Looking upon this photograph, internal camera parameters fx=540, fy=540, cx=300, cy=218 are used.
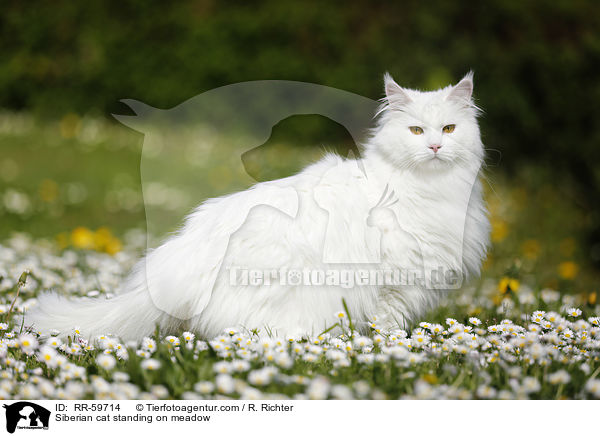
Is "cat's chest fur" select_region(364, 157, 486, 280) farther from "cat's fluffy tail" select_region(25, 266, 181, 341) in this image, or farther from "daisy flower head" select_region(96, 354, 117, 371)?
"daisy flower head" select_region(96, 354, 117, 371)

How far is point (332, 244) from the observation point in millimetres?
2289

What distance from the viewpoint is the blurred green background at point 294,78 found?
5.15 m

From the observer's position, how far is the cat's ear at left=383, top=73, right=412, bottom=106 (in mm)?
2473

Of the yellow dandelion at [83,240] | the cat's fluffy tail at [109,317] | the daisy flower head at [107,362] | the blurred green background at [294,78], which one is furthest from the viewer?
the blurred green background at [294,78]

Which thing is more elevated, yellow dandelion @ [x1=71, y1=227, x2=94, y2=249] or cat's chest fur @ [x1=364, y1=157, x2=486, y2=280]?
→ yellow dandelion @ [x1=71, y1=227, x2=94, y2=249]

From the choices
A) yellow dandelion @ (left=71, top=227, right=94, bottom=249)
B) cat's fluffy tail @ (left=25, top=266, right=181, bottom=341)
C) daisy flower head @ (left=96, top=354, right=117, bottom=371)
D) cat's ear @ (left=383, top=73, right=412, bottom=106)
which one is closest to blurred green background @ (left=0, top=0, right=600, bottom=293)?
yellow dandelion @ (left=71, top=227, right=94, bottom=249)

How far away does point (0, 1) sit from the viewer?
7.44m

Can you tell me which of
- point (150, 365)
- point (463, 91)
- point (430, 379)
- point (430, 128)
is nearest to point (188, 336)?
point (150, 365)

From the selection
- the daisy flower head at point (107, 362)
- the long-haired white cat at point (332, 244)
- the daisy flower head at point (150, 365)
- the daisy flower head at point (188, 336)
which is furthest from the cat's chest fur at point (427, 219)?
the daisy flower head at point (107, 362)

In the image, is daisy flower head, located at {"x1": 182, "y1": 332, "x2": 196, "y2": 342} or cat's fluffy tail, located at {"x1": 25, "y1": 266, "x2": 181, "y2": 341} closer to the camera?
daisy flower head, located at {"x1": 182, "y1": 332, "x2": 196, "y2": 342}

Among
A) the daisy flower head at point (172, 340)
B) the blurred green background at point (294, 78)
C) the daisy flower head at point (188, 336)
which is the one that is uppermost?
the blurred green background at point (294, 78)

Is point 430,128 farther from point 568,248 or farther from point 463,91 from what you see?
point 568,248

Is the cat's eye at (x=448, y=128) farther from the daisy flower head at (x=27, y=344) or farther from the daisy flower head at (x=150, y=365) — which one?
the daisy flower head at (x=27, y=344)
